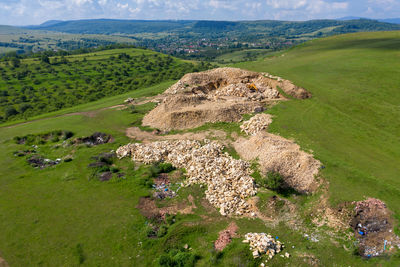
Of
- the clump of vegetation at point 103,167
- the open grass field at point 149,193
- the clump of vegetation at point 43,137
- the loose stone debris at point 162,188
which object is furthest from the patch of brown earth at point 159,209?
the clump of vegetation at point 43,137

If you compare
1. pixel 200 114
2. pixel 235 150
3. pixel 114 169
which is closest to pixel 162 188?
pixel 114 169

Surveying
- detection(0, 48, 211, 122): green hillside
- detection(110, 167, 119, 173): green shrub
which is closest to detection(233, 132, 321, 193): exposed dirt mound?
detection(110, 167, 119, 173): green shrub

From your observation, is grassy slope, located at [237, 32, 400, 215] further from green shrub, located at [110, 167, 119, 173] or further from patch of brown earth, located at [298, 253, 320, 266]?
green shrub, located at [110, 167, 119, 173]

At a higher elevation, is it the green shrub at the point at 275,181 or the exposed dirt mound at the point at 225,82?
the exposed dirt mound at the point at 225,82

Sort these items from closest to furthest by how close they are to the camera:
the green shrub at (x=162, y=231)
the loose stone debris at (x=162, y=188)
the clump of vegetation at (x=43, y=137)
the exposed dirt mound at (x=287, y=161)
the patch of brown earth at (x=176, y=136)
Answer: the green shrub at (x=162, y=231)
the exposed dirt mound at (x=287, y=161)
the loose stone debris at (x=162, y=188)
the patch of brown earth at (x=176, y=136)
the clump of vegetation at (x=43, y=137)

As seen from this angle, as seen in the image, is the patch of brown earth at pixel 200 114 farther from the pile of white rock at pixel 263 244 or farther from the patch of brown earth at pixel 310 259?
the patch of brown earth at pixel 310 259
